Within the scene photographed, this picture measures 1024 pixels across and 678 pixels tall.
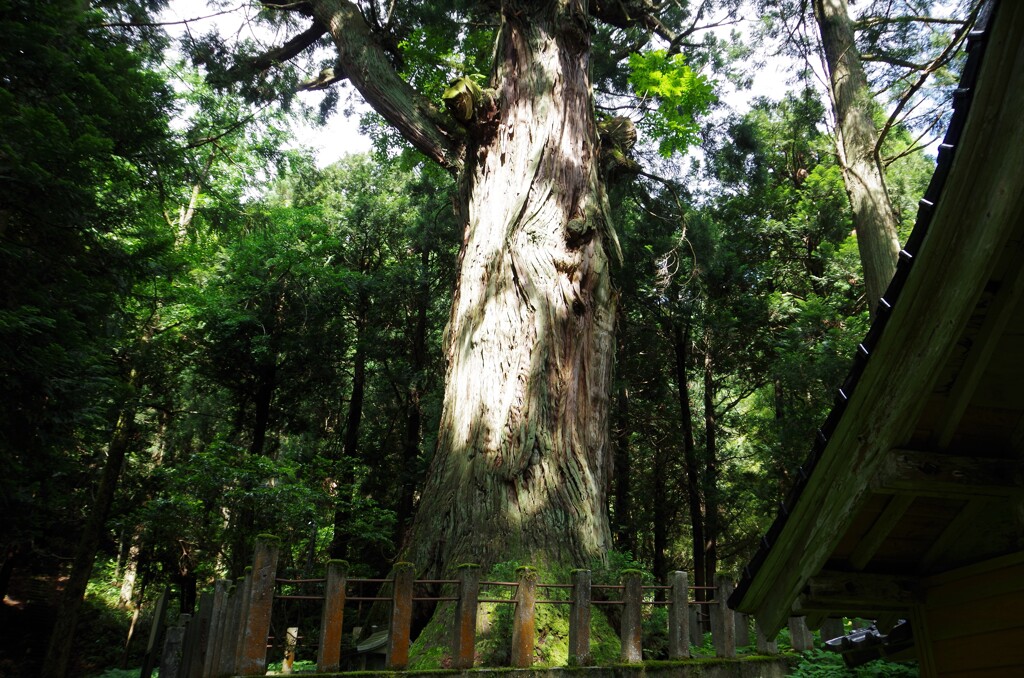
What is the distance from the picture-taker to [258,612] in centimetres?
346

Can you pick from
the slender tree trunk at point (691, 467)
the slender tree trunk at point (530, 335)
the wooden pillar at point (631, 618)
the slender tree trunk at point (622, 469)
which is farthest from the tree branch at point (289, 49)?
the wooden pillar at point (631, 618)

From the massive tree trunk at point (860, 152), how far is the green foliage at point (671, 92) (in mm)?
2176

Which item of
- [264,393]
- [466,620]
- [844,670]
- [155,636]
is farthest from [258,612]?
[264,393]

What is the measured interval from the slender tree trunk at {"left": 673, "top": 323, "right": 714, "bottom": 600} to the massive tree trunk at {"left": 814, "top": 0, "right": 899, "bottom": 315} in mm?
6169

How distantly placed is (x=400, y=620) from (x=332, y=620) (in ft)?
1.35

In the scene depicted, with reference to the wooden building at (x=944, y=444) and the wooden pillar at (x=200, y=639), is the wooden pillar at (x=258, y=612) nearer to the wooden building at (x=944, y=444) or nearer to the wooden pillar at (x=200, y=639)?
A: the wooden pillar at (x=200, y=639)

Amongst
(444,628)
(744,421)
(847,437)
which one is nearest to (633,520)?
(744,421)

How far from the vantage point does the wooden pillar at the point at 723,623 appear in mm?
4699

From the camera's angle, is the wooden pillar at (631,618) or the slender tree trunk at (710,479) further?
the slender tree trunk at (710,479)

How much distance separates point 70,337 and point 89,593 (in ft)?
43.1

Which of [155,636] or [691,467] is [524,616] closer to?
[155,636]

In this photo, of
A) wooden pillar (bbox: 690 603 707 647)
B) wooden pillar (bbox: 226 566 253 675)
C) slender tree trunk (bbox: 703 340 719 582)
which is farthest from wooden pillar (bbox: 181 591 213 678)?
slender tree trunk (bbox: 703 340 719 582)

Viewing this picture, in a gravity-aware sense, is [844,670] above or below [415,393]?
below

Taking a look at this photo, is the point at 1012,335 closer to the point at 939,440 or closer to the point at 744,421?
the point at 939,440
